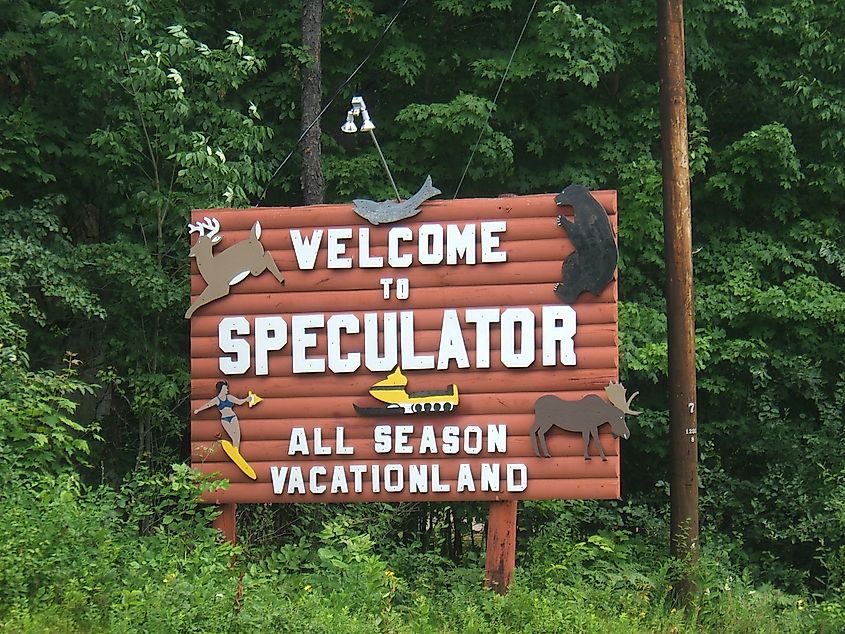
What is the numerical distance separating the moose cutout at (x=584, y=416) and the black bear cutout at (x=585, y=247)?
0.86m

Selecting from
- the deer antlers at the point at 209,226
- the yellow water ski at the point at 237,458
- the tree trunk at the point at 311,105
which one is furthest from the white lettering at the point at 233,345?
the tree trunk at the point at 311,105

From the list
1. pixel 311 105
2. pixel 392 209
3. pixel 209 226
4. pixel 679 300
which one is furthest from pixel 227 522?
pixel 311 105

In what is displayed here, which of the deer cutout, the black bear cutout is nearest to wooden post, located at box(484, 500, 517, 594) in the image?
the black bear cutout

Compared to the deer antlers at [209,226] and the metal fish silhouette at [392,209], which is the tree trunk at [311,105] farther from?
the metal fish silhouette at [392,209]

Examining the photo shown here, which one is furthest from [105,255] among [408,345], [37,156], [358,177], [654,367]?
[654,367]

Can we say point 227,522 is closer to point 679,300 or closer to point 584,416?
point 584,416

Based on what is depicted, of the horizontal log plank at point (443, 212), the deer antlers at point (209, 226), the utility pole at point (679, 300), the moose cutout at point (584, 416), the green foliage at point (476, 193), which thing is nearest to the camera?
the moose cutout at point (584, 416)

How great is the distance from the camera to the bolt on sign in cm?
838

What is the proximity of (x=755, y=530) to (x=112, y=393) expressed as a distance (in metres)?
7.83

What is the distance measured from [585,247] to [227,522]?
4.03m

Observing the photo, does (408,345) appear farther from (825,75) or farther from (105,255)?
(825,75)

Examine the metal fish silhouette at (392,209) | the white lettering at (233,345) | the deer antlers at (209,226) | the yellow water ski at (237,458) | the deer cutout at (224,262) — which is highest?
the metal fish silhouette at (392,209)

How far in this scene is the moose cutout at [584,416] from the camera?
8266mm

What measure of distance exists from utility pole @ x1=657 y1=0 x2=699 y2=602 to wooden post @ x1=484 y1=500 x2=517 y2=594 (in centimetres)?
154
